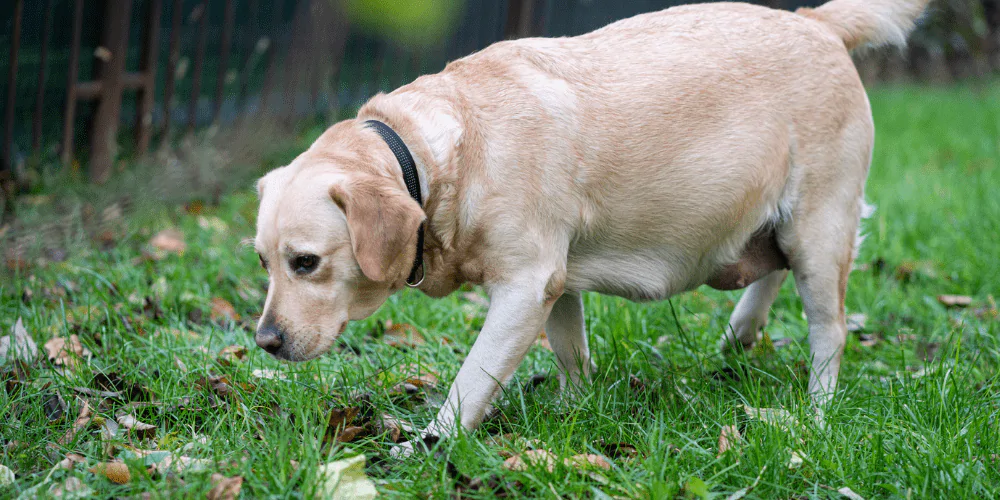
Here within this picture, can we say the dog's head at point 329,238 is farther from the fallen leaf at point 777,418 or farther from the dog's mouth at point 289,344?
the fallen leaf at point 777,418

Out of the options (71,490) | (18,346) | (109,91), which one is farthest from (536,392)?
(109,91)

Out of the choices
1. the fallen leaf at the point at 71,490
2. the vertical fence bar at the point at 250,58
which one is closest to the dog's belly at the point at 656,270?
the fallen leaf at the point at 71,490

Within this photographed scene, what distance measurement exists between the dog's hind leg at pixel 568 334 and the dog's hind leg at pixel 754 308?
0.78 metres

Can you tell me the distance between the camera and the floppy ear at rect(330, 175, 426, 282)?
2586 millimetres

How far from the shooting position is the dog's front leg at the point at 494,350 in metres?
2.83

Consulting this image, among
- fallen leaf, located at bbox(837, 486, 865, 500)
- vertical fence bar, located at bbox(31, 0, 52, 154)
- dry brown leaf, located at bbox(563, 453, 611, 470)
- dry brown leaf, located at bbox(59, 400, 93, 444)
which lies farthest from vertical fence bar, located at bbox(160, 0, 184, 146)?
fallen leaf, located at bbox(837, 486, 865, 500)

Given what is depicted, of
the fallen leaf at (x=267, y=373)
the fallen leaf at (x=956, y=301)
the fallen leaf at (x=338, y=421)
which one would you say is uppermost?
the fallen leaf at (x=956, y=301)

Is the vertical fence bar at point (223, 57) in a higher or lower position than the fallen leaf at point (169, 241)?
higher

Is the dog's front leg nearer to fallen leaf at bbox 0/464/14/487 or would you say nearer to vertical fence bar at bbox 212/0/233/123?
fallen leaf at bbox 0/464/14/487

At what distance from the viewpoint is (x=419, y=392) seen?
332 cm

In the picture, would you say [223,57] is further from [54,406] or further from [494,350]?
[494,350]

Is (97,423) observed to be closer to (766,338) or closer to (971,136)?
(766,338)

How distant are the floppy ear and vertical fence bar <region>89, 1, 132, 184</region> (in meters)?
4.40

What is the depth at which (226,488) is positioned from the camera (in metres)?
2.37
